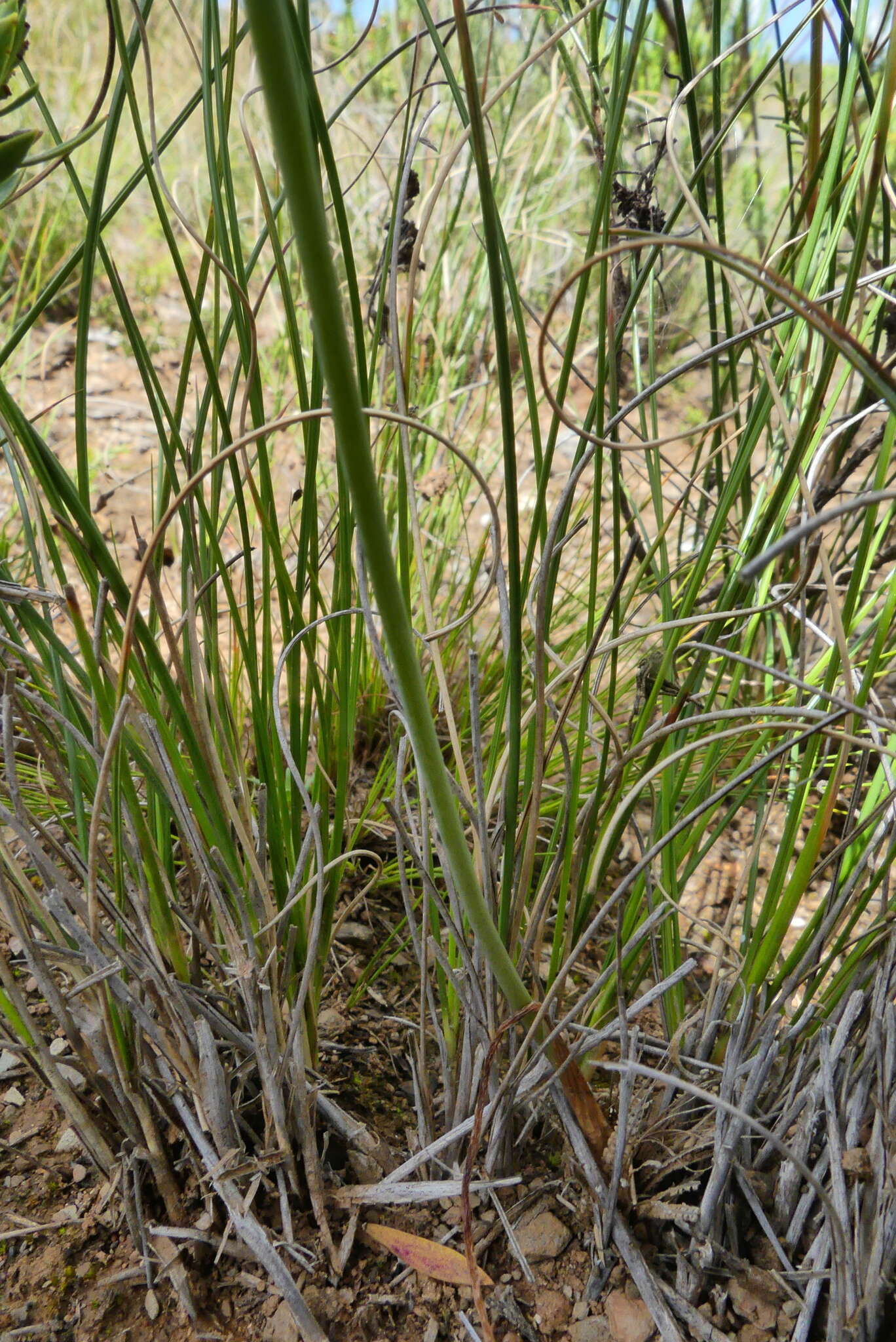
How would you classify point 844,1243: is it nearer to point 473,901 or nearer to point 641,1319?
point 641,1319

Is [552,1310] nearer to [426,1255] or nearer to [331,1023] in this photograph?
[426,1255]

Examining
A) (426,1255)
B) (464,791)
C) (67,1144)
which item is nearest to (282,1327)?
(426,1255)

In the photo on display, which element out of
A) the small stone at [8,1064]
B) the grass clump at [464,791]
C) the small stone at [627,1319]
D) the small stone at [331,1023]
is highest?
the grass clump at [464,791]

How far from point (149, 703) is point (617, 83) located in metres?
0.42

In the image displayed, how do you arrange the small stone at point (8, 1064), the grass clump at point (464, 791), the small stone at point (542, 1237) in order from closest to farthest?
the grass clump at point (464, 791) → the small stone at point (542, 1237) → the small stone at point (8, 1064)

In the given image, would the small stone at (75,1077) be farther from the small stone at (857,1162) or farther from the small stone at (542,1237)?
the small stone at (857,1162)

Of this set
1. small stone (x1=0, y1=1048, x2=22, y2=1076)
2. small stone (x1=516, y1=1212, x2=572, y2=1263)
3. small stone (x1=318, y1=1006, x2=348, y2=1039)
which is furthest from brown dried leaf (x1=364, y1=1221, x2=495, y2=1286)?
small stone (x1=0, y1=1048, x2=22, y2=1076)

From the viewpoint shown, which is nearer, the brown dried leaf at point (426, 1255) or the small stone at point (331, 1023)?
the brown dried leaf at point (426, 1255)

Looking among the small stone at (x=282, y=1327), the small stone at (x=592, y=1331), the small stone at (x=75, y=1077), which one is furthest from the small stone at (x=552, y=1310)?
the small stone at (x=75, y=1077)

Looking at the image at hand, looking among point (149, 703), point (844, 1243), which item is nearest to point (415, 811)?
point (149, 703)

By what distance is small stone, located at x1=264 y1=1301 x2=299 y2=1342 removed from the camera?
0.53m

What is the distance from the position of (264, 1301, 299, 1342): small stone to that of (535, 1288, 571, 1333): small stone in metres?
0.15

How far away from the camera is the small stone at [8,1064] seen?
26.7 inches

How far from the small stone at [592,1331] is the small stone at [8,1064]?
0.45 meters
